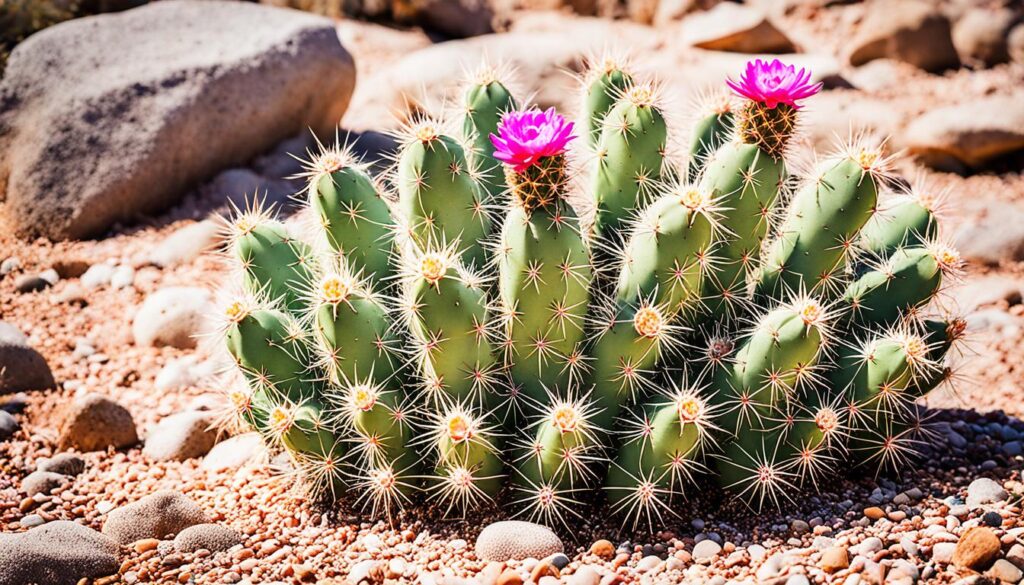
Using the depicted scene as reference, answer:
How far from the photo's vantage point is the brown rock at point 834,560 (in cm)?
303

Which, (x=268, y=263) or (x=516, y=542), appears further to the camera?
(x=268, y=263)

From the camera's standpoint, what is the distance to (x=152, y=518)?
344 centimetres

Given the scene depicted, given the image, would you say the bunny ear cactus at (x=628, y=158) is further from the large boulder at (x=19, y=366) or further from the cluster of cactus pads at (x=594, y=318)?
the large boulder at (x=19, y=366)

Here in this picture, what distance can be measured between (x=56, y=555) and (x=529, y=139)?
2.07 meters

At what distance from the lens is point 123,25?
24.2ft

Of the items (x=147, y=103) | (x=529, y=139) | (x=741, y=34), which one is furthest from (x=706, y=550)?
(x=741, y=34)

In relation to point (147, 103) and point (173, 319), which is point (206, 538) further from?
point (147, 103)

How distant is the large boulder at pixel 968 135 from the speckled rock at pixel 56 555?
6812 millimetres

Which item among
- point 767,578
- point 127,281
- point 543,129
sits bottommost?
point 127,281

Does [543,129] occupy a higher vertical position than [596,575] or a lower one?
higher

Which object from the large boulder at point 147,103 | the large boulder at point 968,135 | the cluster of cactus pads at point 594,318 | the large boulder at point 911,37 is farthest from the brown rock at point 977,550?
the large boulder at point 911,37

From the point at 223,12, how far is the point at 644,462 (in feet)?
19.8

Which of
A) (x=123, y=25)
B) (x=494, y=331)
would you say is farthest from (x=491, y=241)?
(x=123, y=25)

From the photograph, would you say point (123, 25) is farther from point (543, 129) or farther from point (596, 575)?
point (596, 575)
